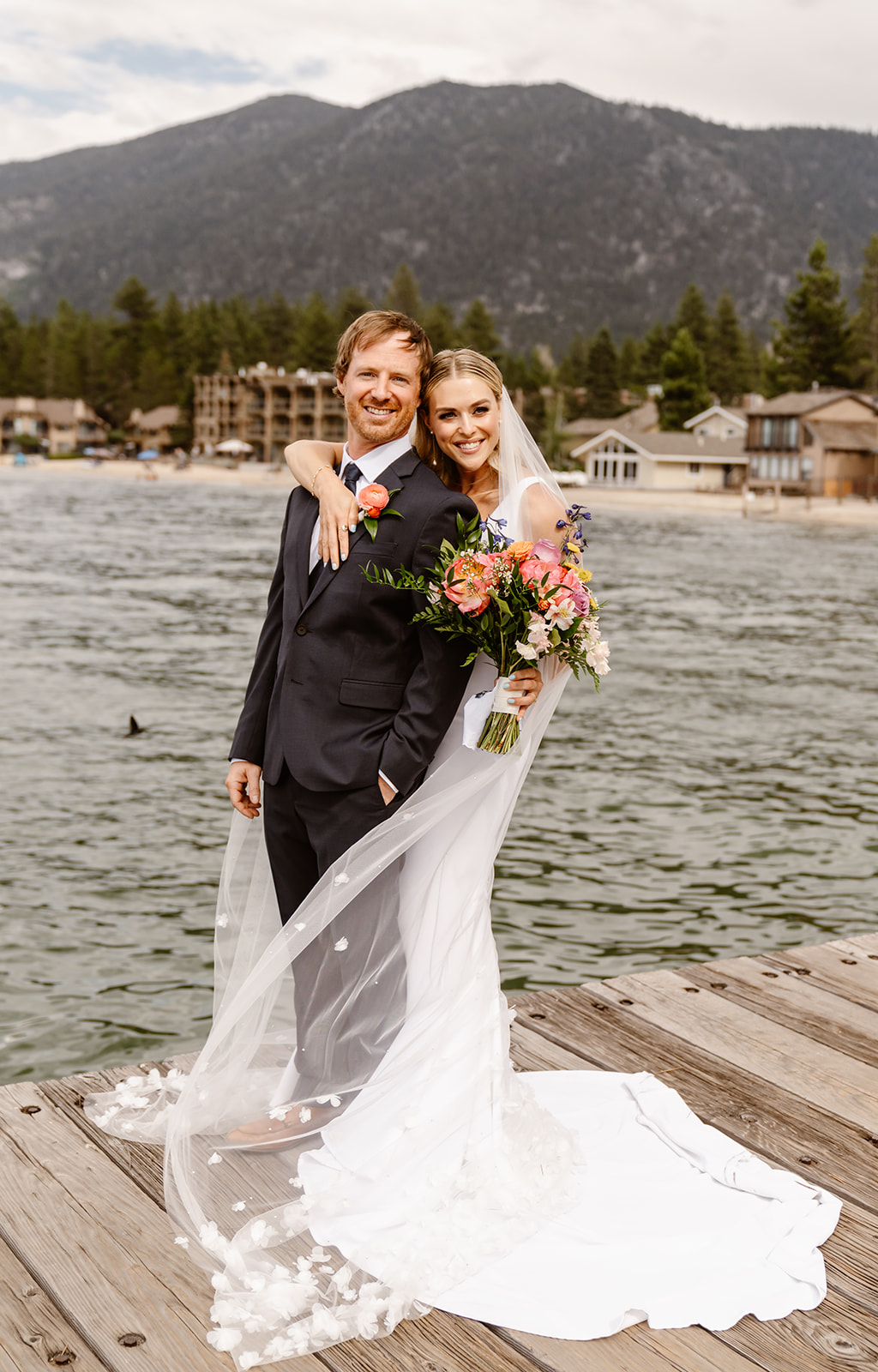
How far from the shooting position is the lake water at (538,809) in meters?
8.23

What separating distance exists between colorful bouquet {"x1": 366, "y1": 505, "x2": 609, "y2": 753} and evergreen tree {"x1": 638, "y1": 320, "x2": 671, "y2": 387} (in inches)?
5081

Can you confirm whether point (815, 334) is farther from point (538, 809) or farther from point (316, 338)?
point (538, 809)

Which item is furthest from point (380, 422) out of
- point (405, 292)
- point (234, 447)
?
point (405, 292)

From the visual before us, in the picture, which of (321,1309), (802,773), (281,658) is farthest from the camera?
(802,773)

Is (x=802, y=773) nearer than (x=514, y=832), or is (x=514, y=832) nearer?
(x=514, y=832)

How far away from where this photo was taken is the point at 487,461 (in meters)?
3.82

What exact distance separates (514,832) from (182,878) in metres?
3.01

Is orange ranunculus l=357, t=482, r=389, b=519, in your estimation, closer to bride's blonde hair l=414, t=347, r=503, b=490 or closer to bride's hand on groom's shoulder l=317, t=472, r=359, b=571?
bride's hand on groom's shoulder l=317, t=472, r=359, b=571

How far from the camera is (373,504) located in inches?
139

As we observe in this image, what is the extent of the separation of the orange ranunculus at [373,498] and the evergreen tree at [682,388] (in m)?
99.8

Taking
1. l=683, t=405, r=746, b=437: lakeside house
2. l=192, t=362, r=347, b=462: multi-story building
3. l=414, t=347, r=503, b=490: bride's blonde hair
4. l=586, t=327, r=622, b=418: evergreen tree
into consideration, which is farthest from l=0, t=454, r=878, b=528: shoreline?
l=414, t=347, r=503, b=490: bride's blonde hair

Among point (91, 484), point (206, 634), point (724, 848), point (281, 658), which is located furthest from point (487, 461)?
point (91, 484)

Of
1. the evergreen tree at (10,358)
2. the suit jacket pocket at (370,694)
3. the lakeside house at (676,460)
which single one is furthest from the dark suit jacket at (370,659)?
the evergreen tree at (10,358)

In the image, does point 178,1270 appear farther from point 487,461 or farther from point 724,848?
point 724,848
